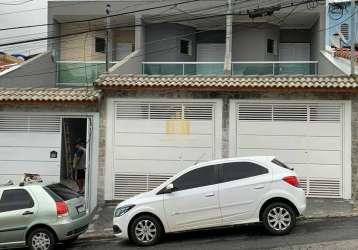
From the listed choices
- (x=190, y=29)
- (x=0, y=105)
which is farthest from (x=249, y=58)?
(x=0, y=105)

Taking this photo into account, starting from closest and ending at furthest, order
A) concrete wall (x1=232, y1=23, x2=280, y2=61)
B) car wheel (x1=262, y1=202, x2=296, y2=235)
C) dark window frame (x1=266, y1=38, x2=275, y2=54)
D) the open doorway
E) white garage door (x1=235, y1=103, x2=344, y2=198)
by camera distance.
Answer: car wheel (x1=262, y1=202, x2=296, y2=235) → white garage door (x1=235, y1=103, x2=344, y2=198) → the open doorway → concrete wall (x1=232, y1=23, x2=280, y2=61) → dark window frame (x1=266, y1=38, x2=275, y2=54)

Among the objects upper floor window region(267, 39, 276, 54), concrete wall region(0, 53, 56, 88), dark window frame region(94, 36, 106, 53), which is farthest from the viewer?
dark window frame region(94, 36, 106, 53)

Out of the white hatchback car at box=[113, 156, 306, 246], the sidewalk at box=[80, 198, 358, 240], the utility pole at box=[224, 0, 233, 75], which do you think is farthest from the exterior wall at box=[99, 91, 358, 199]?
the utility pole at box=[224, 0, 233, 75]

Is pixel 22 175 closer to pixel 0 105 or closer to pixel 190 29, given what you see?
pixel 0 105

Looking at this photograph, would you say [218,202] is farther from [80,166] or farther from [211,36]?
[211,36]

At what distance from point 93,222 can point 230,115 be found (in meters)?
4.71

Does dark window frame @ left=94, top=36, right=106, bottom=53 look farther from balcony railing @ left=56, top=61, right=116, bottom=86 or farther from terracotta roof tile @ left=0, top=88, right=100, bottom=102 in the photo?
terracotta roof tile @ left=0, top=88, right=100, bottom=102

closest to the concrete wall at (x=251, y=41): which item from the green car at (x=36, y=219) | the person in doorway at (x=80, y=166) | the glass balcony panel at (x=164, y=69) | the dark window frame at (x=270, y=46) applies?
the dark window frame at (x=270, y=46)

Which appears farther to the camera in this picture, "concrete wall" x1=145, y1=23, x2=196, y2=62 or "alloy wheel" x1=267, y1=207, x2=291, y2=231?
"concrete wall" x1=145, y1=23, x2=196, y2=62

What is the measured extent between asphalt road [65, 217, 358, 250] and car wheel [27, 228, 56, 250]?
81 centimetres

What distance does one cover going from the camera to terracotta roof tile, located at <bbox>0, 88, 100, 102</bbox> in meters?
15.6

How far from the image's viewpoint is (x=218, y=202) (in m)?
11.0

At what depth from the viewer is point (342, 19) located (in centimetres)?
2658

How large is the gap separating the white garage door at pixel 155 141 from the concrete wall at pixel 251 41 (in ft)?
43.5
